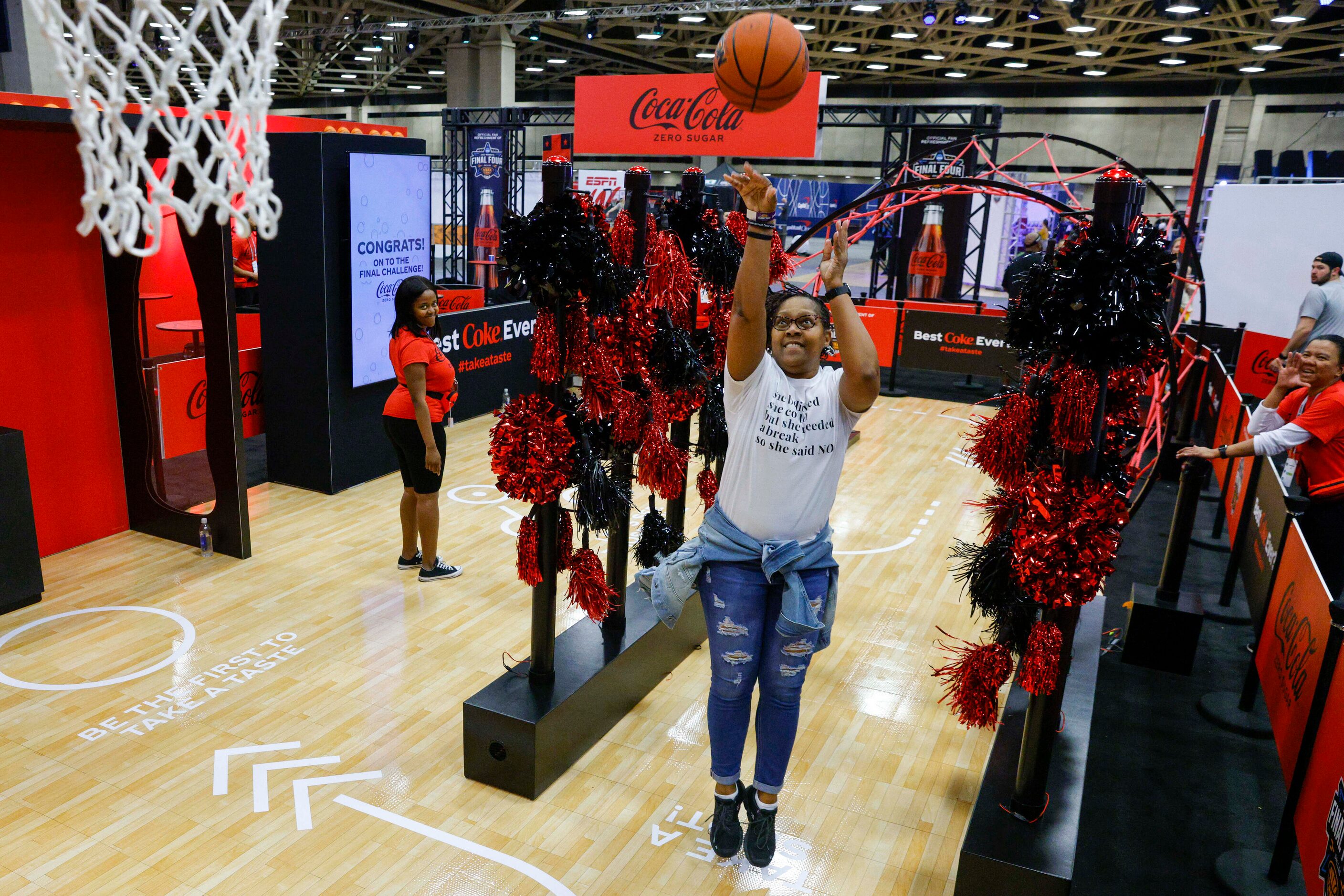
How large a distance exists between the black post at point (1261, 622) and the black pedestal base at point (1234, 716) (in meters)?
0.04

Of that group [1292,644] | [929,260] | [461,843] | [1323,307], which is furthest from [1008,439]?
[929,260]

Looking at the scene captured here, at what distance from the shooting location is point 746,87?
320 cm

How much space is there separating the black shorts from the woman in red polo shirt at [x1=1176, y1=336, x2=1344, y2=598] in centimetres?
354

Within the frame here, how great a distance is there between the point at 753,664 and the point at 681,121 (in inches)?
352

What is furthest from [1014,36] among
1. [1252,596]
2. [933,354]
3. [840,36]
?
[1252,596]

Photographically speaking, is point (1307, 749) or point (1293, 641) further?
point (1293, 641)

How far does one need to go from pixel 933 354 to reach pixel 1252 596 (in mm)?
6241

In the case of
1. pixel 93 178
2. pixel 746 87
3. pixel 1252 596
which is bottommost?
pixel 1252 596

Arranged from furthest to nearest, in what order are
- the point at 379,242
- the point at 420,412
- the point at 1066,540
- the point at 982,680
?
the point at 379,242 → the point at 420,412 → the point at 982,680 → the point at 1066,540

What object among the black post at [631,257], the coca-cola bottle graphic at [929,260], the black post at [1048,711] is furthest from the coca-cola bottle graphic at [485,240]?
the black post at [1048,711]

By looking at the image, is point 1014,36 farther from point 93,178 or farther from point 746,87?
point 93,178

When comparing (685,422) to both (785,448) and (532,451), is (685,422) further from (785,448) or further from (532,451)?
(785,448)

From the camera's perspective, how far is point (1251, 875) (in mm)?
2969

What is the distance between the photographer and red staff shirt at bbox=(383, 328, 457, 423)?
14.8 feet
